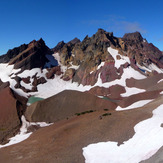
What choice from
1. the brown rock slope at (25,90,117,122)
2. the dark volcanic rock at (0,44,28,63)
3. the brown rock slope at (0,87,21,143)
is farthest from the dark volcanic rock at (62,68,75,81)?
the brown rock slope at (0,87,21,143)

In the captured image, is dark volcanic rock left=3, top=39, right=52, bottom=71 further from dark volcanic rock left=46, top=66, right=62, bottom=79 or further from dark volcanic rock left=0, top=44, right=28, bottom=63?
dark volcanic rock left=46, top=66, right=62, bottom=79

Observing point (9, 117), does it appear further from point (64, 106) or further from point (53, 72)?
point (53, 72)

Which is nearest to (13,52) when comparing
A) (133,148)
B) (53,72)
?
(53,72)

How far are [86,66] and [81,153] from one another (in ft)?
230

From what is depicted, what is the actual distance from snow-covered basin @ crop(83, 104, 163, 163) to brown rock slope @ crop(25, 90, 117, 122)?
19921mm

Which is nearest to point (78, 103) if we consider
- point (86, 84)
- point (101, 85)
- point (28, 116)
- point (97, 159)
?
point (28, 116)

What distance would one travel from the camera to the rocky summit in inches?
561

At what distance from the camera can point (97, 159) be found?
13.4 meters

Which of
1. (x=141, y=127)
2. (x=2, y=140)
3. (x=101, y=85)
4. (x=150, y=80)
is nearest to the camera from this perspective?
(x=141, y=127)

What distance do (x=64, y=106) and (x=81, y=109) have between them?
13.7ft

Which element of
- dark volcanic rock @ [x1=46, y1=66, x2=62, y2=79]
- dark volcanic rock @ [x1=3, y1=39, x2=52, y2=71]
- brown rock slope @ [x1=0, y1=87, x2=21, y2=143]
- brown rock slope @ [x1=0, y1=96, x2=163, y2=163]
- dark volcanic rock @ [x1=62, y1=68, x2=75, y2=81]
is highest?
dark volcanic rock @ [x1=3, y1=39, x2=52, y2=71]

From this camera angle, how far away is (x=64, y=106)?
36.5 m

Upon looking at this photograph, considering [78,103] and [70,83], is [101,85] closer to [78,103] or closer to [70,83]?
[70,83]

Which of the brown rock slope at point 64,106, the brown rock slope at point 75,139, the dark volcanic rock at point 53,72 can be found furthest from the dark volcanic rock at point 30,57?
the brown rock slope at point 75,139
